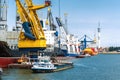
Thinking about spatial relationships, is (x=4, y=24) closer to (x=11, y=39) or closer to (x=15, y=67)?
(x=11, y=39)

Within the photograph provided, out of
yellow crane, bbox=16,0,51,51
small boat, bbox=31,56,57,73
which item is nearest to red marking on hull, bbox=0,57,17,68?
yellow crane, bbox=16,0,51,51

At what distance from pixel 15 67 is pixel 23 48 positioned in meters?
13.9

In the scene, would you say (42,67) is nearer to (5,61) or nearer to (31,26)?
(5,61)

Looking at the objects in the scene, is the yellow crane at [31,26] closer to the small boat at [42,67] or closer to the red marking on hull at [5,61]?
the red marking on hull at [5,61]

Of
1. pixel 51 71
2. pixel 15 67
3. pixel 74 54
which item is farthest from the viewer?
pixel 74 54

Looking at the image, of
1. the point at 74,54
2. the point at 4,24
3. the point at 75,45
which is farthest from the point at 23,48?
the point at 75,45

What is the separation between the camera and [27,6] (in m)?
94.9

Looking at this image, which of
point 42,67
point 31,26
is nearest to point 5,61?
point 31,26

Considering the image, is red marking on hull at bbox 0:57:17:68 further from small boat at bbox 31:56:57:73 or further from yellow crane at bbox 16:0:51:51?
small boat at bbox 31:56:57:73

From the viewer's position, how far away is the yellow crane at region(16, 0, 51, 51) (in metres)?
94.2

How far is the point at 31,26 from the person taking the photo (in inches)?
3752

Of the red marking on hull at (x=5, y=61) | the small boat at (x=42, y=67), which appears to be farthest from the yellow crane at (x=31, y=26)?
the small boat at (x=42, y=67)

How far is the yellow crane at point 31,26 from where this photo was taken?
309 ft

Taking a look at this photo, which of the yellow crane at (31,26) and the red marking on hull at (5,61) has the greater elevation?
the yellow crane at (31,26)
